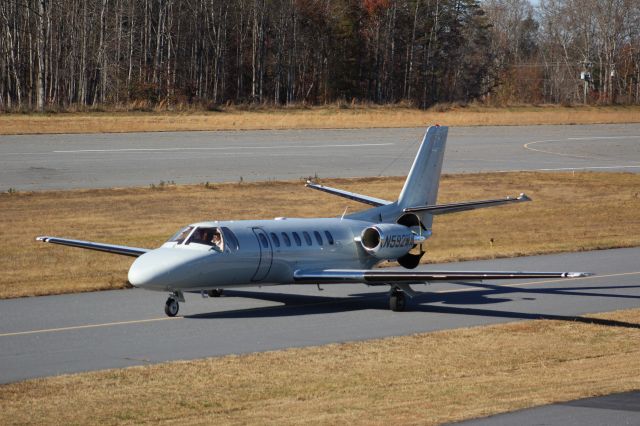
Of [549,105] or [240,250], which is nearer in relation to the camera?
[240,250]

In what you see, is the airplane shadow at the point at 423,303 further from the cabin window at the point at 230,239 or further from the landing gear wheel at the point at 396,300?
the cabin window at the point at 230,239

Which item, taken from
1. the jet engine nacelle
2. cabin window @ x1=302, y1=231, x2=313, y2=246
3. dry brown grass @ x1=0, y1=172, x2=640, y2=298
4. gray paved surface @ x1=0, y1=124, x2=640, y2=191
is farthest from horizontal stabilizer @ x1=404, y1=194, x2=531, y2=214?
gray paved surface @ x1=0, y1=124, x2=640, y2=191

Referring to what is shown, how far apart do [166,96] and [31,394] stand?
64.8m

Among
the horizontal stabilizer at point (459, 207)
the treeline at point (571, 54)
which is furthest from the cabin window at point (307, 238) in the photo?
the treeline at point (571, 54)

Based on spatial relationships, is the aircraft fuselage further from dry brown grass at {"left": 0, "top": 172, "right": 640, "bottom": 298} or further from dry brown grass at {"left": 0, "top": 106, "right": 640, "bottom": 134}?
dry brown grass at {"left": 0, "top": 106, "right": 640, "bottom": 134}

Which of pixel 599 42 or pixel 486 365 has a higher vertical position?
pixel 599 42

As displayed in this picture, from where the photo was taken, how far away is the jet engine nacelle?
934 inches

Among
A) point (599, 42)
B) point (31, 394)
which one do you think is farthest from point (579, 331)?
point (599, 42)

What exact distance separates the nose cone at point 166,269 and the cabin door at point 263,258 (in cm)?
141

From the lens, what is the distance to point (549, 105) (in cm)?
8438

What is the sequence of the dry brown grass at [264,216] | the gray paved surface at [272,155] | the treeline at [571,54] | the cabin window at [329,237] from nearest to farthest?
the cabin window at [329,237] → the dry brown grass at [264,216] → the gray paved surface at [272,155] → the treeline at [571,54]

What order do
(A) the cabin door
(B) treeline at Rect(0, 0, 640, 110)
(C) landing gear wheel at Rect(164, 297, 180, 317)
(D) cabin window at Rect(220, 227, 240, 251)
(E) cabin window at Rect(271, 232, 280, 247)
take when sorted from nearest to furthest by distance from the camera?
(C) landing gear wheel at Rect(164, 297, 180, 317) < (D) cabin window at Rect(220, 227, 240, 251) < (A) the cabin door < (E) cabin window at Rect(271, 232, 280, 247) < (B) treeline at Rect(0, 0, 640, 110)

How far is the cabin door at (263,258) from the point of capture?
21.9 metres

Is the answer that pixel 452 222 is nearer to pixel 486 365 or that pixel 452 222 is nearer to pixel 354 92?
pixel 486 365
